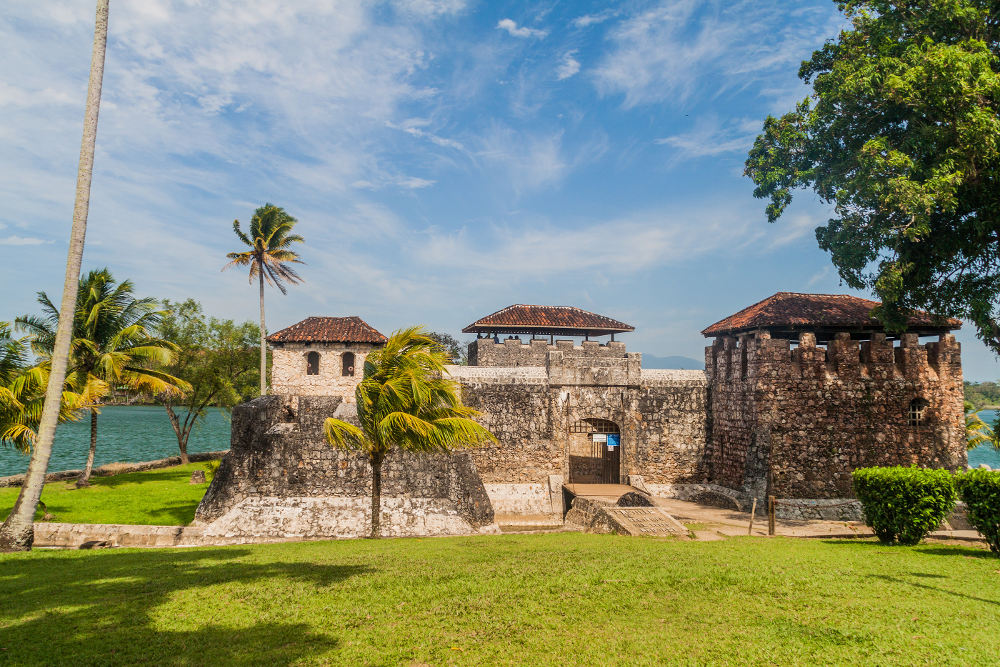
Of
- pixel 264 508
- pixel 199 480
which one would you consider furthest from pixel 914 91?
pixel 199 480

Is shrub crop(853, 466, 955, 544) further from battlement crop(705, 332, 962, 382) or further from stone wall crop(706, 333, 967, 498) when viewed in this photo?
battlement crop(705, 332, 962, 382)

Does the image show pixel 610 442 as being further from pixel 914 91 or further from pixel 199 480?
pixel 199 480

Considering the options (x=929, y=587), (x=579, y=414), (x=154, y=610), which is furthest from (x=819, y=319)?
(x=154, y=610)

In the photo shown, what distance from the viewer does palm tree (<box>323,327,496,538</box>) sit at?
11.6 metres

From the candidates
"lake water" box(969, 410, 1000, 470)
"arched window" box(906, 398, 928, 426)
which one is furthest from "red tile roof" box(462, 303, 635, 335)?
"lake water" box(969, 410, 1000, 470)

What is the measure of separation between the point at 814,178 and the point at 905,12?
4443 mm

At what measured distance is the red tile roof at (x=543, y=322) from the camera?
91.5 ft

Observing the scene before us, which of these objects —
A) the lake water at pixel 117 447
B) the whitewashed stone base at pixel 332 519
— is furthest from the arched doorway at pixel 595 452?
the lake water at pixel 117 447

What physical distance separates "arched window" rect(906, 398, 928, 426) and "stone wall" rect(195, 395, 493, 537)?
41.1 ft

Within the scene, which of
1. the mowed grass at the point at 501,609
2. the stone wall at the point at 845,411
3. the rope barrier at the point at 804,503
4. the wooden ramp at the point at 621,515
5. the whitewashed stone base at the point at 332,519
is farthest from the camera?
the stone wall at the point at 845,411

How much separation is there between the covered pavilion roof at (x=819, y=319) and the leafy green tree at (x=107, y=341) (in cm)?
2138

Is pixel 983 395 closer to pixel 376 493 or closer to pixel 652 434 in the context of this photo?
pixel 652 434

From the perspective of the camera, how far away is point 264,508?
14.6m

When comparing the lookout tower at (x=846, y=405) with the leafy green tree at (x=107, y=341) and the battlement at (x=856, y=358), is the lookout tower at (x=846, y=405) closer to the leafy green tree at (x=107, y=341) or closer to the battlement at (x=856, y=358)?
the battlement at (x=856, y=358)
